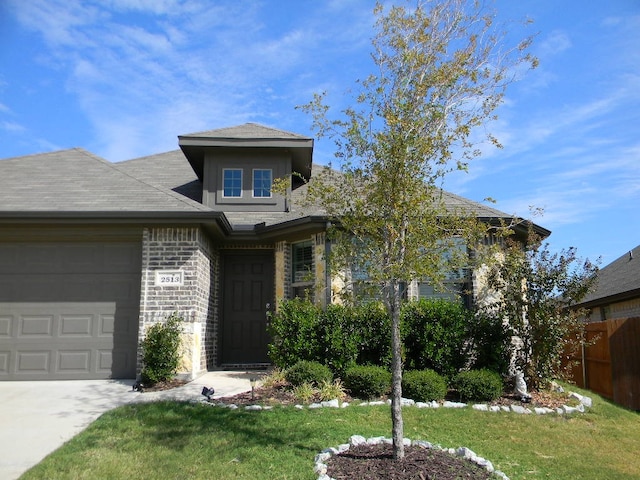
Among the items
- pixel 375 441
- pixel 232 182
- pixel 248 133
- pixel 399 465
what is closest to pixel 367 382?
pixel 375 441

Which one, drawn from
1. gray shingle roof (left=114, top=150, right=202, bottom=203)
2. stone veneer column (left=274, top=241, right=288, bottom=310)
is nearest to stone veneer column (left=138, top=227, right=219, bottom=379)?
stone veneer column (left=274, top=241, right=288, bottom=310)

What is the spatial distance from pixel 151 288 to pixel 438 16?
6679 mm

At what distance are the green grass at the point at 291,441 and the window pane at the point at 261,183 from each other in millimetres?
6558

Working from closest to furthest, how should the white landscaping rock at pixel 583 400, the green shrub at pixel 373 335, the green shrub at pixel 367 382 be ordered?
the green shrub at pixel 367 382 → the white landscaping rock at pixel 583 400 → the green shrub at pixel 373 335

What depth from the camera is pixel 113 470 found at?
176 inches

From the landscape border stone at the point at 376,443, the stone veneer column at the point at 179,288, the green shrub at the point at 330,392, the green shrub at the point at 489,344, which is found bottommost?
the landscape border stone at the point at 376,443

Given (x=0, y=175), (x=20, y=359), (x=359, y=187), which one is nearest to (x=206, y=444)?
(x=359, y=187)

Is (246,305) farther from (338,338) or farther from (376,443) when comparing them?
(376,443)

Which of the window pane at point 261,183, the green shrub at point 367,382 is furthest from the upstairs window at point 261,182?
the green shrub at point 367,382

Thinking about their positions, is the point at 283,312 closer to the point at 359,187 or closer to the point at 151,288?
the point at 151,288

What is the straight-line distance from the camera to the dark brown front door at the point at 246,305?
449 inches

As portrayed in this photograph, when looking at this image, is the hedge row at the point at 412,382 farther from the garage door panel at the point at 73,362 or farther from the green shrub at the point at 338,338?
the garage door panel at the point at 73,362

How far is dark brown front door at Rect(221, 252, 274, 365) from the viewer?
11414 mm

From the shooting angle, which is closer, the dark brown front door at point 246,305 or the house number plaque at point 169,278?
the house number plaque at point 169,278
